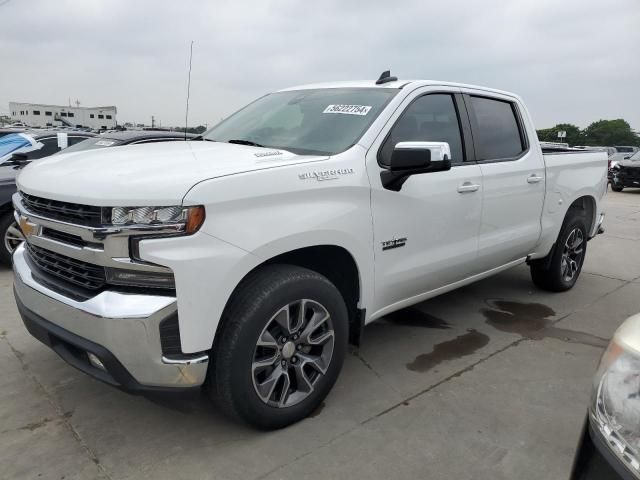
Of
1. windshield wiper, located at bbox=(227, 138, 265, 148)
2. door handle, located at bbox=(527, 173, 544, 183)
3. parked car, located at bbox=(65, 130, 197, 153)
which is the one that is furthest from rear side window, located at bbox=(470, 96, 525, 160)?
parked car, located at bbox=(65, 130, 197, 153)

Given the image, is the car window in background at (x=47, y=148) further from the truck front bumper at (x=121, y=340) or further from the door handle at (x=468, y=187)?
the door handle at (x=468, y=187)

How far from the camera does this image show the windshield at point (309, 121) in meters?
3.07

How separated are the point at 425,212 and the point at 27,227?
2.25m

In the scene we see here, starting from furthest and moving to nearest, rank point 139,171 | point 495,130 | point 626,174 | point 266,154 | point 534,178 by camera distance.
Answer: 1. point 626,174
2. point 534,178
3. point 495,130
4. point 266,154
5. point 139,171

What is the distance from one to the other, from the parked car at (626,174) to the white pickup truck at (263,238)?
15581 millimetres

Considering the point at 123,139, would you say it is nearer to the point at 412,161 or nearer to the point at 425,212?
the point at 425,212

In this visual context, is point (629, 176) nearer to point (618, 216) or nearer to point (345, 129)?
point (618, 216)

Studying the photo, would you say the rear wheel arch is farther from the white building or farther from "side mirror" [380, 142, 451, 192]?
the white building

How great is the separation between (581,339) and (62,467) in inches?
144

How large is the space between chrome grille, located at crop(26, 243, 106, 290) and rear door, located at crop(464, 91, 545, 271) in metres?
2.62

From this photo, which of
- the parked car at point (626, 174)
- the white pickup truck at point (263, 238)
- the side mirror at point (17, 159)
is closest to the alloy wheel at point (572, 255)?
the white pickup truck at point (263, 238)

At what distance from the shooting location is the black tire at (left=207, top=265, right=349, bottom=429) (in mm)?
2359

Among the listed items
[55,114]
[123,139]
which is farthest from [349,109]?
[55,114]

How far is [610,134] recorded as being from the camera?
6406 centimetres
